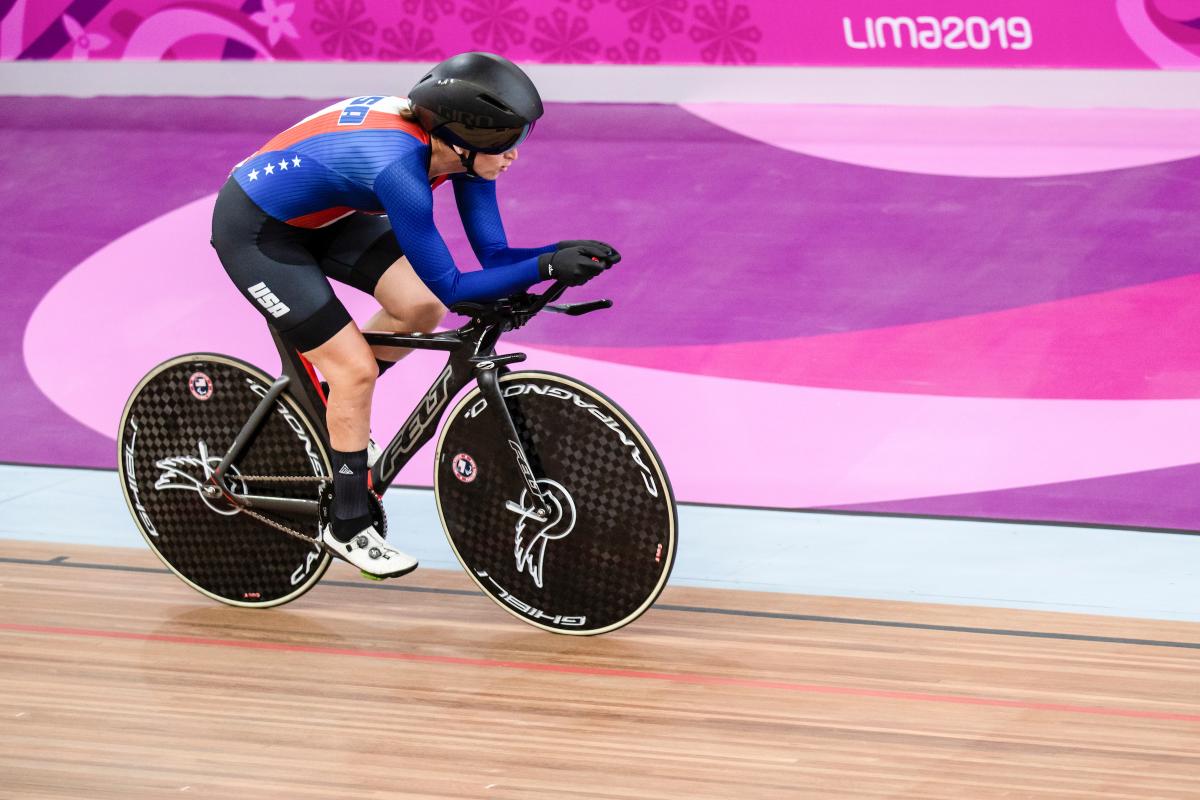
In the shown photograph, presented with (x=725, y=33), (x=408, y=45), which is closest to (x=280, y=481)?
(x=725, y=33)

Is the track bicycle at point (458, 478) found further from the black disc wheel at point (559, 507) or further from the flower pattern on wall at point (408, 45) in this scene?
the flower pattern on wall at point (408, 45)

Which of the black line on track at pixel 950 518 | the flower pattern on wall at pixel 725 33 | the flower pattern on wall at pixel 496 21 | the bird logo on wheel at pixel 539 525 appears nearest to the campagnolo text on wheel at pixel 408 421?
the bird logo on wheel at pixel 539 525

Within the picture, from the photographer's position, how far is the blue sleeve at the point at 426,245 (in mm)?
3381

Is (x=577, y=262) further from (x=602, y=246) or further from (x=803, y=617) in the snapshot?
(x=803, y=617)

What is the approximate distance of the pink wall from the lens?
646 centimetres

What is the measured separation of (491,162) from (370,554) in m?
0.96

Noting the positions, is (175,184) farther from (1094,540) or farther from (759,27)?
(1094,540)

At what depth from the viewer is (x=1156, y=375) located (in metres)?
4.90

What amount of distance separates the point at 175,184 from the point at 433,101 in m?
3.72

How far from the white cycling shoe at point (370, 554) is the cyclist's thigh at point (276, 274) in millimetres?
464

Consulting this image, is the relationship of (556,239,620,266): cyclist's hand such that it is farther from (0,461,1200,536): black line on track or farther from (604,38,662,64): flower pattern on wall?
(604,38,662,64): flower pattern on wall

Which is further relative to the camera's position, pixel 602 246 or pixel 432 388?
pixel 432 388

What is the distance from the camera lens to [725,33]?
694cm

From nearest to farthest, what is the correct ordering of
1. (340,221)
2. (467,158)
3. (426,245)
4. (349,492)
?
(426,245)
(467,158)
(349,492)
(340,221)
